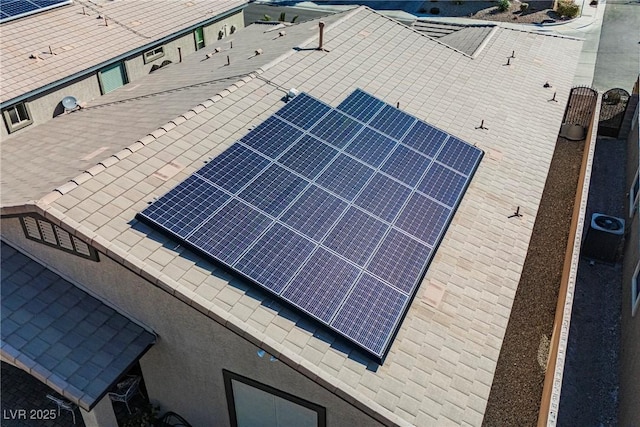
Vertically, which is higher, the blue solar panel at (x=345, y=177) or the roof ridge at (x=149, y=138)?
the roof ridge at (x=149, y=138)

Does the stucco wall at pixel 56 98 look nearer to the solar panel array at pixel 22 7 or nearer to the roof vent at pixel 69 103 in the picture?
the roof vent at pixel 69 103

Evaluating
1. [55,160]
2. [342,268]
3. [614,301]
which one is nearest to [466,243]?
[342,268]

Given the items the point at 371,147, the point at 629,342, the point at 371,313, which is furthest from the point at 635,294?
the point at 371,313

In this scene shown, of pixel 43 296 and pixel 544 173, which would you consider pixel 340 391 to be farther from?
pixel 544 173

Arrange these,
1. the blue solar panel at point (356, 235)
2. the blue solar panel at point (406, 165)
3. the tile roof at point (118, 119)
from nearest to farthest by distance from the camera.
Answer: the blue solar panel at point (356, 235)
the tile roof at point (118, 119)
the blue solar panel at point (406, 165)

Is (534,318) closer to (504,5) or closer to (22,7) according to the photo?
(22,7)

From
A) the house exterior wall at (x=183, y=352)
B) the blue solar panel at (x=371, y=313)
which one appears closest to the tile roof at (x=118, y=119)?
the house exterior wall at (x=183, y=352)

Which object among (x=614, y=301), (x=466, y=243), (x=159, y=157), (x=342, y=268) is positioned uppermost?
(x=159, y=157)
